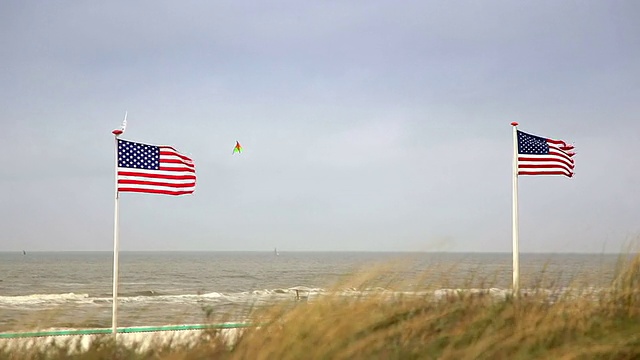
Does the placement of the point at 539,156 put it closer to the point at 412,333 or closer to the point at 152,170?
the point at 152,170

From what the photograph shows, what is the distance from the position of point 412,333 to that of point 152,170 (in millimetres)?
8273

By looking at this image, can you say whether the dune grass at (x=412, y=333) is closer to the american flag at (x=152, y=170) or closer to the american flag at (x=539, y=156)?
the american flag at (x=152, y=170)

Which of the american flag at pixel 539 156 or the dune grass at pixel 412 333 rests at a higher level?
the american flag at pixel 539 156

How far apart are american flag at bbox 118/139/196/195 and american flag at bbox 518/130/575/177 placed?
6378mm

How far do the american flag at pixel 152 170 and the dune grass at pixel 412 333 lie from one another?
22.2 feet

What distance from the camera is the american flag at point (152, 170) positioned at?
1291 cm

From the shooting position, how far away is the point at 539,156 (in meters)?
14.7

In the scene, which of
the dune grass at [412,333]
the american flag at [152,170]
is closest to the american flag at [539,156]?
the american flag at [152,170]

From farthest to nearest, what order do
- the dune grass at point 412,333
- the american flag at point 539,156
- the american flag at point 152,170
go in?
the american flag at point 539,156
the american flag at point 152,170
the dune grass at point 412,333

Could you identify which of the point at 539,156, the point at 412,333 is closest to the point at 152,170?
the point at 539,156

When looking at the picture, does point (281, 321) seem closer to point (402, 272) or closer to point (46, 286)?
point (402, 272)

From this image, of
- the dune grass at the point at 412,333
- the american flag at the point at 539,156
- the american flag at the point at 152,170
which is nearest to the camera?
the dune grass at the point at 412,333

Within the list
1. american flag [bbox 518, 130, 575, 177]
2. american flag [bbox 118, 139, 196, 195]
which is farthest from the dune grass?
american flag [bbox 518, 130, 575, 177]

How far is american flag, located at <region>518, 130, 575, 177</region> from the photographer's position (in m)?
14.7
